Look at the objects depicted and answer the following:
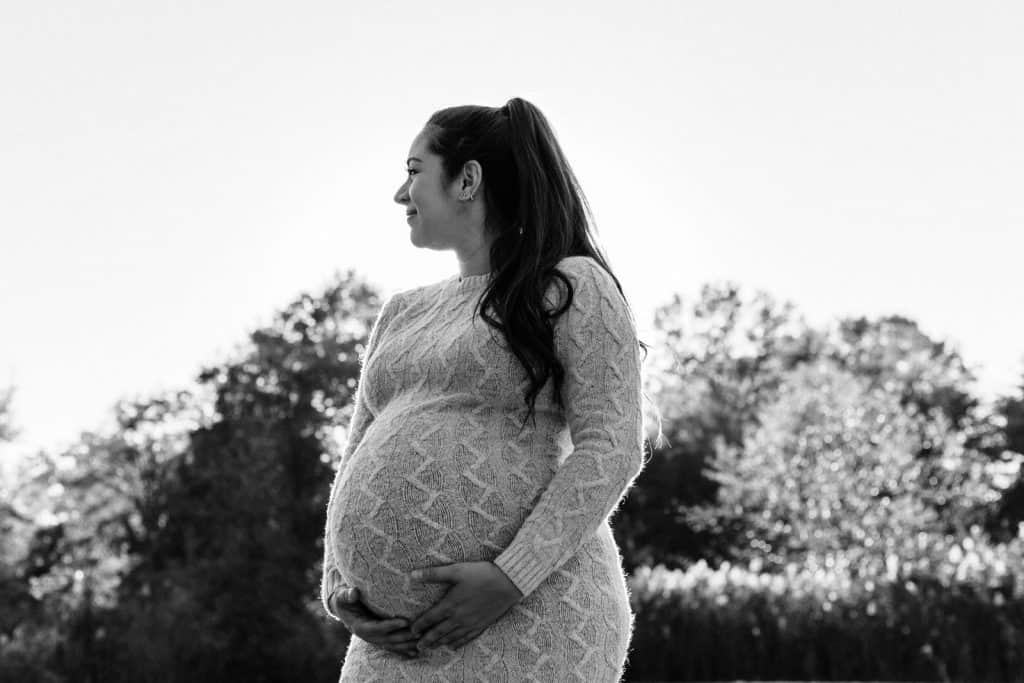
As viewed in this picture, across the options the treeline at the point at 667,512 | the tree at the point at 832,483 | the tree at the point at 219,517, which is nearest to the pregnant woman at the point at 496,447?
the treeline at the point at 667,512

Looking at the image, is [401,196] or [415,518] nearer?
[415,518]

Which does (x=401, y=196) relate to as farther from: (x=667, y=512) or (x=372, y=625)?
(x=667, y=512)

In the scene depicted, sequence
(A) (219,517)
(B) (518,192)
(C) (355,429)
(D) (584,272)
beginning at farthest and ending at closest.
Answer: (A) (219,517)
(C) (355,429)
(B) (518,192)
(D) (584,272)

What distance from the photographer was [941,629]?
38.7 ft

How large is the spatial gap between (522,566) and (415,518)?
22cm

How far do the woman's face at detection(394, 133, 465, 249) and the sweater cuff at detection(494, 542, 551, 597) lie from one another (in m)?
0.72

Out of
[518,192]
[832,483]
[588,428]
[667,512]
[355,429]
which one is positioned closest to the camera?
[588,428]

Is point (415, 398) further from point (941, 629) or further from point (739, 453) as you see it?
point (739, 453)

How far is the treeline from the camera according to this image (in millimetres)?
12719

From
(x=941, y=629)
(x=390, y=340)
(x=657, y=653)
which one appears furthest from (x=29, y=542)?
(x=390, y=340)

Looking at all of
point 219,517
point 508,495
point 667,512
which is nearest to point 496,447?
point 508,495

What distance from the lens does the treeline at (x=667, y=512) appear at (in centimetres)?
1272

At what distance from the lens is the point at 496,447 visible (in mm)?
2320

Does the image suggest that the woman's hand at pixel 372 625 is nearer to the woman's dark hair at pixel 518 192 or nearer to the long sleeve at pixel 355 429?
the long sleeve at pixel 355 429
